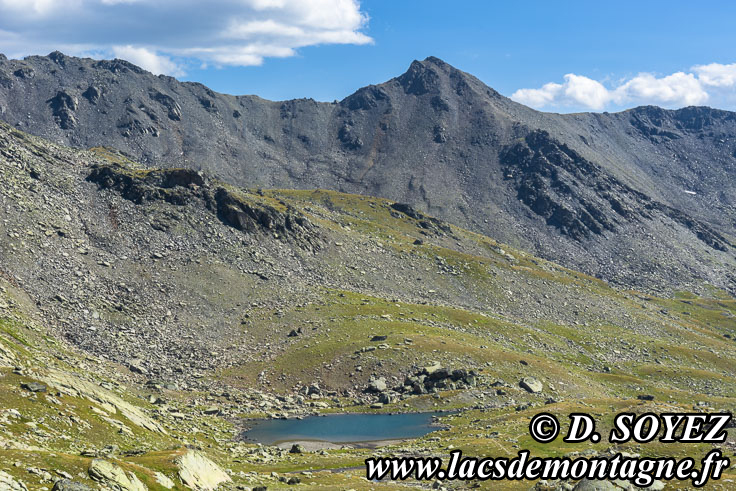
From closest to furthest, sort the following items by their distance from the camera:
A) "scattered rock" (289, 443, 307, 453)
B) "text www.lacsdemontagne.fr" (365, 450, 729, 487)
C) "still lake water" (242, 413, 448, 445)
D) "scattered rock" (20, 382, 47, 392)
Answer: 1. "text www.lacsdemontagne.fr" (365, 450, 729, 487)
2. "scattered rock" (20, 382, 47, 392)
3. "scattered rock" (289, 443, 307, 453)
4. "still lake water" (242, 413, 448, 445)

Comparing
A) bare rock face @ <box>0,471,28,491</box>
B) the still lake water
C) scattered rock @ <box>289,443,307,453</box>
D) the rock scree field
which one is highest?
bare rock face @ <box>0,471,28,491</box>

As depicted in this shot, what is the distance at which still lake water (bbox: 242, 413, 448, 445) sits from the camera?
89312mm

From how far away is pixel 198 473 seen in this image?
5100 centimetres

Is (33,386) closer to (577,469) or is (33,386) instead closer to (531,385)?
(577,469)

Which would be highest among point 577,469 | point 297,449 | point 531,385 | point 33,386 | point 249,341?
point 33,386

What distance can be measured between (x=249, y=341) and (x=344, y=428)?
38.3 meters

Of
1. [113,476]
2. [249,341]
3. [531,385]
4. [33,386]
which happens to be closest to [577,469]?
[113,476]

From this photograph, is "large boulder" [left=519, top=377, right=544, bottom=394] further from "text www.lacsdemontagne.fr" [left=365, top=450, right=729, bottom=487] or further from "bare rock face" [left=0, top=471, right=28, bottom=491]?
"bare rock face" [left=0, top=471, right=28, bottom=491]

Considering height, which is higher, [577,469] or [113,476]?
[113,476]

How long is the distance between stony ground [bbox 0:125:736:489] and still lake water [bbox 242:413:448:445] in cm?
346

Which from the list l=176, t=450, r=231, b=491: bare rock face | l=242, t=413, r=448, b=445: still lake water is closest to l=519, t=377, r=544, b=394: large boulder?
l=242, t=413, r=448, b=445: still lake water

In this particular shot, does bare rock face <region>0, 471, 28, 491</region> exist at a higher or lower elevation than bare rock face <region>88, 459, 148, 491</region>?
higher

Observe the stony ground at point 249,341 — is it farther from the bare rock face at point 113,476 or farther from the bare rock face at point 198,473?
the bare rock face at point 198,473

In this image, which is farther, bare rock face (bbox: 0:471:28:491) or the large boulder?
the large boulder
